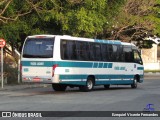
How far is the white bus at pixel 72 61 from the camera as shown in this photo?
2383 centimetres

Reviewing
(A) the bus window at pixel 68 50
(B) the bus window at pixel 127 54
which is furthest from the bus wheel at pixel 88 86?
(B) the bus window at pixel 127 54

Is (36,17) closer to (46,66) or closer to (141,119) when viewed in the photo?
(46,66)

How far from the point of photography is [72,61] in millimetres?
24844

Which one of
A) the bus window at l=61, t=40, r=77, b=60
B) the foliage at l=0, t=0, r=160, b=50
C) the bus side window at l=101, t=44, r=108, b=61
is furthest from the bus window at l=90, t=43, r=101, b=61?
the foliage at l=0, t=0, r=160, b=50

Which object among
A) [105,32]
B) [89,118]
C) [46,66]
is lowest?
[89,118]

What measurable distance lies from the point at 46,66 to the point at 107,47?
5.73 meters

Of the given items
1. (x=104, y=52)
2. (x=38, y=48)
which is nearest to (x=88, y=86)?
(x=104, y=52)

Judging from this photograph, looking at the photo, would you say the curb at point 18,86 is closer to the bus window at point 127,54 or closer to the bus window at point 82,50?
the bus window at point 82,50

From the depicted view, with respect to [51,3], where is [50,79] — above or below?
below

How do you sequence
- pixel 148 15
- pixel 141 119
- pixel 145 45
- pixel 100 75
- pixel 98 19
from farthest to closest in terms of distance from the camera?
1. pixel 145 45
2. pixel 148 15
3. pixel 98 19
4. pixel 100 75
5. pixel 141 119

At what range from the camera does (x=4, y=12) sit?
3130 cm

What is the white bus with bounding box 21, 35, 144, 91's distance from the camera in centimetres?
2383

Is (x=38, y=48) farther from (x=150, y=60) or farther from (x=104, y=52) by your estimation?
(x=150, y=60)

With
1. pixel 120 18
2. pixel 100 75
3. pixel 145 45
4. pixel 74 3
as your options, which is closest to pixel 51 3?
pixel 74 3
